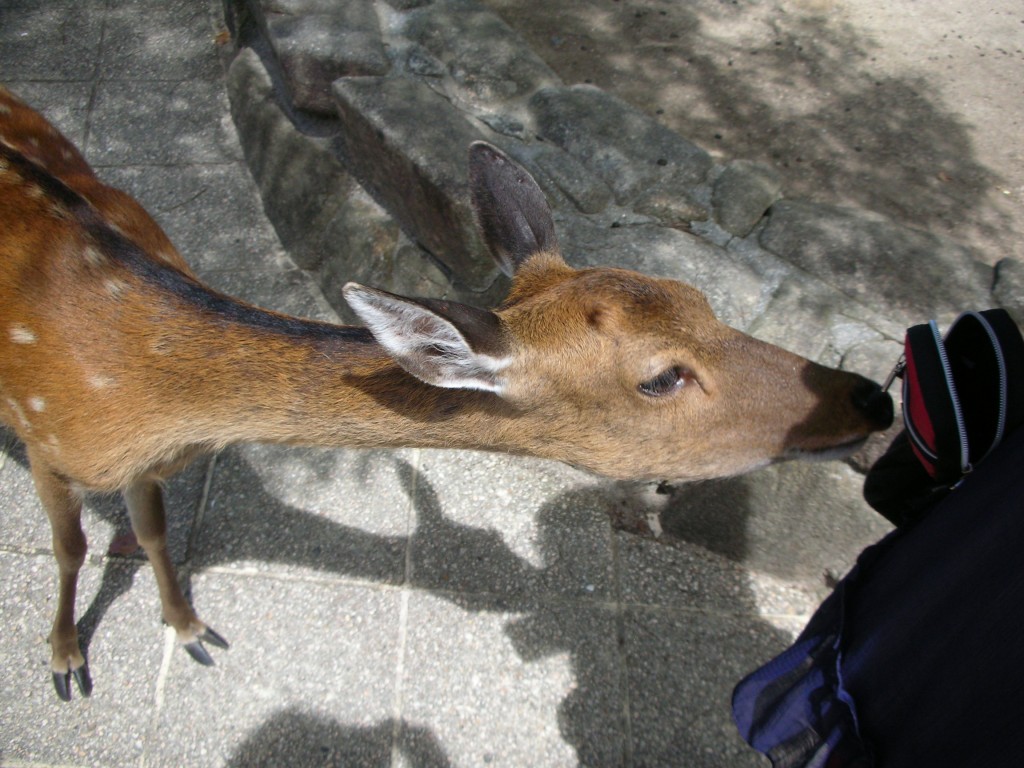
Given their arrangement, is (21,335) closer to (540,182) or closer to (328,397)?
(328,397)

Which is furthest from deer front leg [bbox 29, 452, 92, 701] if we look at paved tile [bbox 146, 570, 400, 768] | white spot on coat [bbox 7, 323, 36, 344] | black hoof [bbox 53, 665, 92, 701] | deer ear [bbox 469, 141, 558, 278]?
deer ear [bbox 469, 141, 558, 278]

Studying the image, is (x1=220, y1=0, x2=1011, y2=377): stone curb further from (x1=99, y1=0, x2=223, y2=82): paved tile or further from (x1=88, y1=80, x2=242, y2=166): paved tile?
(x1=99, y1=0, x2=223, y2=82): paved tile

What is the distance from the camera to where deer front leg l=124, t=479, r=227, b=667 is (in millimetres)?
2770

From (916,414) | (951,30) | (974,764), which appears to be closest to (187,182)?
(916,414)

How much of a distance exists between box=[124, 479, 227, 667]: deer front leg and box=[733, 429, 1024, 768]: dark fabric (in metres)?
2.02

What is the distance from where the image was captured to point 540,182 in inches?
145

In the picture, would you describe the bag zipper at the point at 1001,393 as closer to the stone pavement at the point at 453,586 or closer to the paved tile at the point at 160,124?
the stone pavement at the point at 453,586

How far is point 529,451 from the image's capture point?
→ 2268 millimetres

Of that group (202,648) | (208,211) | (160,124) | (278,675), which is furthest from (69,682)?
Result: (160,124)

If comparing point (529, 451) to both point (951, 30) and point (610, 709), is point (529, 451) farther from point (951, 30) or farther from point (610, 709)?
point (951, 30)

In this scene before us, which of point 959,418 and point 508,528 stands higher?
point 959,418

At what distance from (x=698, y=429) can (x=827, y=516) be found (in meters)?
1.14

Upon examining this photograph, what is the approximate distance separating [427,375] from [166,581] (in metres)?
1.58

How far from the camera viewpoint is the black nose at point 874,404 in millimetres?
2090
